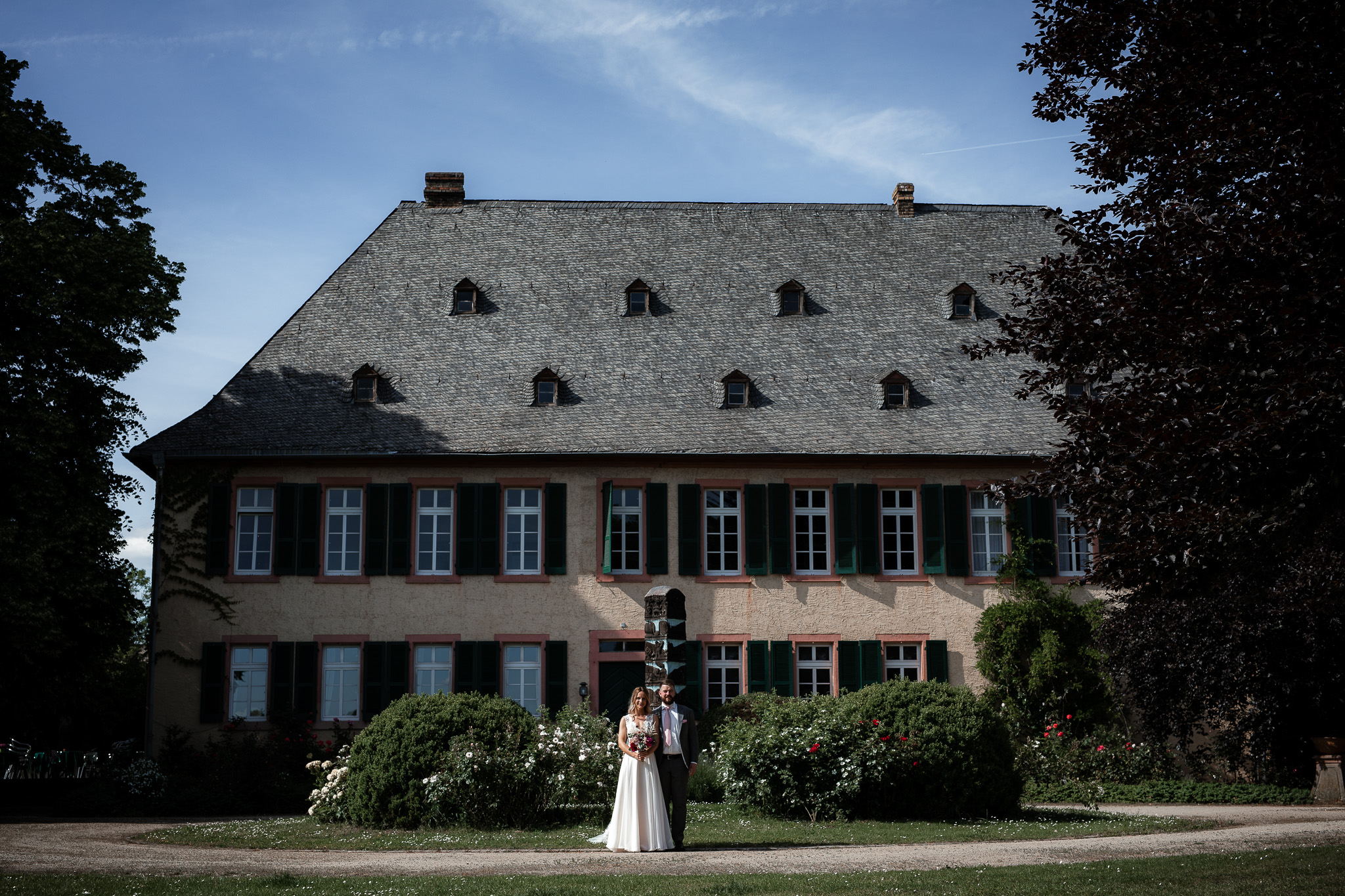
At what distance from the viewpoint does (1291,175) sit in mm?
9086

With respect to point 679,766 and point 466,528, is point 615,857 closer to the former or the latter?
point 679,766

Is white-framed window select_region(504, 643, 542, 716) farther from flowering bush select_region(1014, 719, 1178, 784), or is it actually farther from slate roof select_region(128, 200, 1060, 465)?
flowering bush select_region(1014, 719, 1178, 784)

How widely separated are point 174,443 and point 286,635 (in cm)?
355

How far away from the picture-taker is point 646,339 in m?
22.5

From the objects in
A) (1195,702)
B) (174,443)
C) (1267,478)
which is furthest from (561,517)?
(1267,478)

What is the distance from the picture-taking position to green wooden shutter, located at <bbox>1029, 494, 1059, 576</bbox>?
20.2 m

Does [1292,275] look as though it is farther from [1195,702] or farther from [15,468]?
[15,468]

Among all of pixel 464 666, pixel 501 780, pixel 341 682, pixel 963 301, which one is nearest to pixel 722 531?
pixel 464 666

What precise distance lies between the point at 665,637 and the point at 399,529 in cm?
909

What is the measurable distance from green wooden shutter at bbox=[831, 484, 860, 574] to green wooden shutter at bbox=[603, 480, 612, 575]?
362cm

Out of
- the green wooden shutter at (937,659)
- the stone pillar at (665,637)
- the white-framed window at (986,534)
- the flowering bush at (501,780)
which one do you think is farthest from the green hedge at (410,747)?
the white-framed window at (986,534)

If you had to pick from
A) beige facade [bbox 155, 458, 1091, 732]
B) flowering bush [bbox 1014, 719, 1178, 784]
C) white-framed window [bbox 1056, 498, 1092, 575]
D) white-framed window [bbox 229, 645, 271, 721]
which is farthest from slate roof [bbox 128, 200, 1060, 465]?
flowering bush [bbox 1014, 719, 1178, 784]

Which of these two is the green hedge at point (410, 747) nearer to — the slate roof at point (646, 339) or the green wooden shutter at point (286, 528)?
the green wooden shutter at point (286, 528)

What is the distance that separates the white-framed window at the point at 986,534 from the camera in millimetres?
20375
